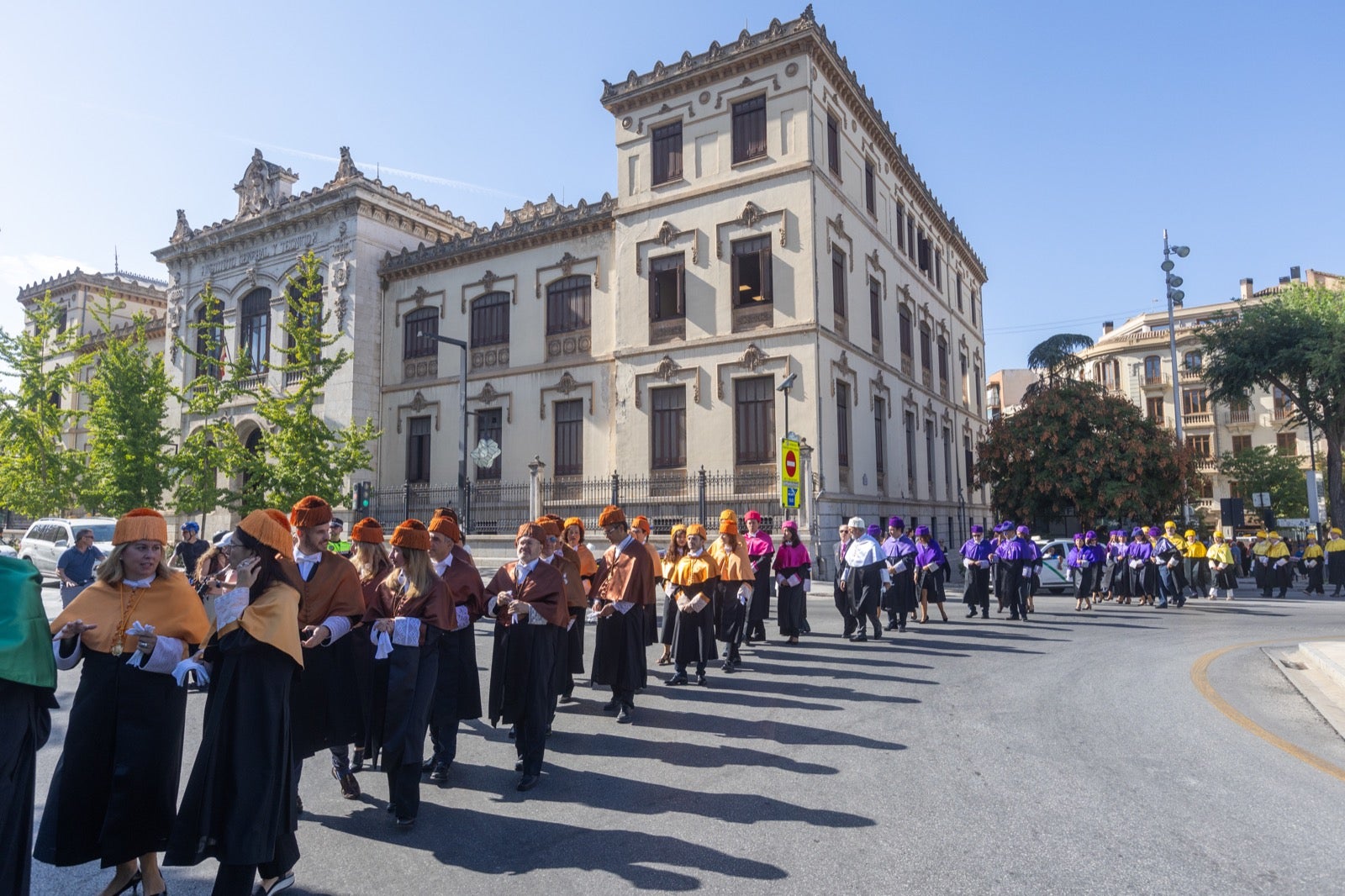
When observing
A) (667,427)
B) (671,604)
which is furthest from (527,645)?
(667,427)

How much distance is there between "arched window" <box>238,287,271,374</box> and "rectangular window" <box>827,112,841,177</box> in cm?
2137

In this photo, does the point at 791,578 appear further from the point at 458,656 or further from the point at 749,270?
the point at 749,270

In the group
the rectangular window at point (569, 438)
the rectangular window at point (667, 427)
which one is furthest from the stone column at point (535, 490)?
the rectangular window at point (667, 427)

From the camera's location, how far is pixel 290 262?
31453 millimetres

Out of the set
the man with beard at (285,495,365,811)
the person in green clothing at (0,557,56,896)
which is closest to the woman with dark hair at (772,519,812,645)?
the man with beard at (285,495,365,811)

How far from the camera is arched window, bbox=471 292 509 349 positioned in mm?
28984

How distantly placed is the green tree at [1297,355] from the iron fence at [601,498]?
73.3 ft

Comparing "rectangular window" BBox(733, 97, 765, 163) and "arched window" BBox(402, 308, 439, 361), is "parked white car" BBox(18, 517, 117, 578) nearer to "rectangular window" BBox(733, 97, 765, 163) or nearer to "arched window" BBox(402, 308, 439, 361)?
"arched window" BBox(402, 308, 439, 361)

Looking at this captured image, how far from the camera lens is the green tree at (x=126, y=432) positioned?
2848cm

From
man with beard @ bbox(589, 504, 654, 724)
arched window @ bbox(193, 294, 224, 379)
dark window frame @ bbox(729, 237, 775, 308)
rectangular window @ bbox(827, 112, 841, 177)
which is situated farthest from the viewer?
arched window @ bbox(193, 294, 224, 379)

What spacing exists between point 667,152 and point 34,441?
25.5 metres

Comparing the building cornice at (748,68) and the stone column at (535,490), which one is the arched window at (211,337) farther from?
the building cornice at (748,68)

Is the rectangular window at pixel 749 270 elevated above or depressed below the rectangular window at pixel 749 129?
below

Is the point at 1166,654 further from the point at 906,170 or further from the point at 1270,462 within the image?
the point at 1270,462
